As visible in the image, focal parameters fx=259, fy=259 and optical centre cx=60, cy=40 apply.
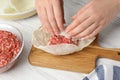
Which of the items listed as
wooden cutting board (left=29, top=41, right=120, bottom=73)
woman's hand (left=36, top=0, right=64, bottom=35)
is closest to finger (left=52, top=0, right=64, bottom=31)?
woman's hand (left=36, top=0, right=64, bottom=35)

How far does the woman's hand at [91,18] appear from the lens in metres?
0.80

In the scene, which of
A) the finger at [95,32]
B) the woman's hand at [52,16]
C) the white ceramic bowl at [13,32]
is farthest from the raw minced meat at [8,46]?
the finger at [95,32]

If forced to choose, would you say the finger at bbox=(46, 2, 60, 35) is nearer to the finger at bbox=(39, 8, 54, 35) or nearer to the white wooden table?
the finger at bbox=(39, 8, 54, 35)

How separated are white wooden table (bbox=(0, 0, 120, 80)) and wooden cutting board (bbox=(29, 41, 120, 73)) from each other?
0.02 m

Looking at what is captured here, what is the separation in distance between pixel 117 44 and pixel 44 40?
25 centimetres

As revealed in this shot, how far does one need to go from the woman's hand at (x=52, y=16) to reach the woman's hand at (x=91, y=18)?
Result: 1.6 inches

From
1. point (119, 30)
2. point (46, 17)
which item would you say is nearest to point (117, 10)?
point (119, 30)

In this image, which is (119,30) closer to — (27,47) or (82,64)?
(82,64)

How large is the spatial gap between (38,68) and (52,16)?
18 centimetres

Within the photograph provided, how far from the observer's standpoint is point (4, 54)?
2.67 feet

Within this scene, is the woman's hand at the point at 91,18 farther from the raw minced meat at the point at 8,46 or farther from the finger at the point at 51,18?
the raw minced meat at the point at 8,46

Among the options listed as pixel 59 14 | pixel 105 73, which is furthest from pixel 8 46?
pixel 105 73

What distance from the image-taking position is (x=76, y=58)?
0.84 m

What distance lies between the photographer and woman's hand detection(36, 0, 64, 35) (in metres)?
0.83
